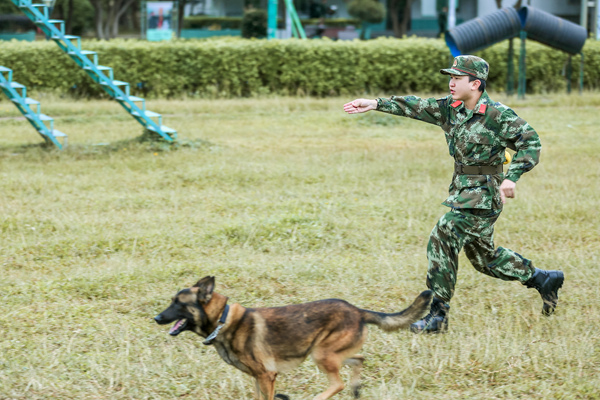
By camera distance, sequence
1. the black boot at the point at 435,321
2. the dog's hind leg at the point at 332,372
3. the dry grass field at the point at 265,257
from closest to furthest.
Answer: the dog's hind leg at the point at 332,372, the dry grass field at the point at 265,257, the black boot at the point at 435,321

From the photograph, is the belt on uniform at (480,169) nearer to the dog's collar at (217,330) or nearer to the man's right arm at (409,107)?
the man's right arm at (409,107)

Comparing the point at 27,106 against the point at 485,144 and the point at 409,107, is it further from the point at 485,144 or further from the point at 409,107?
the point at 485,144

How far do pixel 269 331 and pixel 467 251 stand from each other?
177 cm

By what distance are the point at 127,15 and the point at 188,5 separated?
9226 millimetres

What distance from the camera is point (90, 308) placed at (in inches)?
194

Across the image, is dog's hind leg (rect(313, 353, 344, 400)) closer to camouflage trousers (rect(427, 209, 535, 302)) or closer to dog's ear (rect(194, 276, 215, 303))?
dog's ear (rect(194, 276, 215, 303))

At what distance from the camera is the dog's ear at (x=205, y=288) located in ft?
10.8

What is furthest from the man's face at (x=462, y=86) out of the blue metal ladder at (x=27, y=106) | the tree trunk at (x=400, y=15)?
the tree trunk at (x=400, y=15)

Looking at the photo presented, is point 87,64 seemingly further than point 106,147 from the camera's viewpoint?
Yes

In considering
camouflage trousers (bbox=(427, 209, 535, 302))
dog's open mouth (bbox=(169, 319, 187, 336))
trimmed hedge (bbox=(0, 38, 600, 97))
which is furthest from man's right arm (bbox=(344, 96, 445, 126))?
trimmed hedge (bbox=(0, 38, 600, 97))

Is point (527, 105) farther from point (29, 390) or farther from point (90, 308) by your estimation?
point (29, 390)

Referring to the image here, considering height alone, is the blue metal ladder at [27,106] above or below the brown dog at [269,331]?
above

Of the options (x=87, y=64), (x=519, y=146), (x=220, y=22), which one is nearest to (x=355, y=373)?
(x=519, y=146)

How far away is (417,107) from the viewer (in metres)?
4.61
